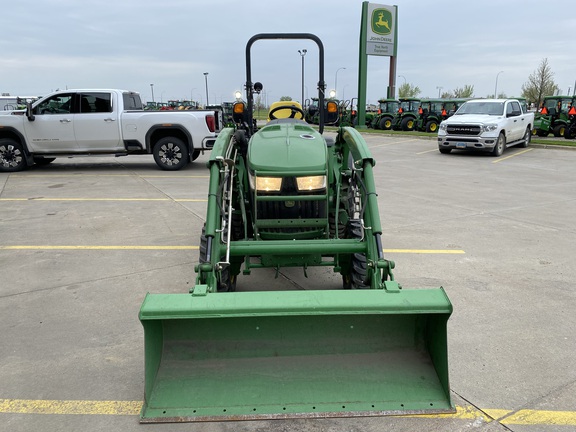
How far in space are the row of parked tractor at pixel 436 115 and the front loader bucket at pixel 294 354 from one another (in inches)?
847

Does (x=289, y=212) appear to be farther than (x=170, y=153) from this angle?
No

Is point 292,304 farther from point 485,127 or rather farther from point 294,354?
point 485,127

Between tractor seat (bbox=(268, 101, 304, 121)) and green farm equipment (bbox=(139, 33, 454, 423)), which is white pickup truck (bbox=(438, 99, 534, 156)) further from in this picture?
green farm equipment (bbox=(139, 33, 454, 423))

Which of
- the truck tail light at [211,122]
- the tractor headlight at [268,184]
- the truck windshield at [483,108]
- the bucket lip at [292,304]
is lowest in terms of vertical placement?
the bucket lip at [292,304]

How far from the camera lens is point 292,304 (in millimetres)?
2713

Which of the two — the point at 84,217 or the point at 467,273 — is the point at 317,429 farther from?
the point at 84,217

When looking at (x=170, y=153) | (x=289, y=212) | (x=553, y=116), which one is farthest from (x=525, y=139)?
(x=289, y=212)

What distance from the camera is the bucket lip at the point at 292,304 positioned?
2672 mm

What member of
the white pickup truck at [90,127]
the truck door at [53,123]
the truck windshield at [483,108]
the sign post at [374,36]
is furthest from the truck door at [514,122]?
the sign post at [374,36]

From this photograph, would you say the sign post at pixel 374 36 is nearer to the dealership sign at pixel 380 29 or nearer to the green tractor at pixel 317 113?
the dealership sign at pixel 380 29

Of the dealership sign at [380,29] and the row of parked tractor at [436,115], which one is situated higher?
the dealership sign at [380,29]

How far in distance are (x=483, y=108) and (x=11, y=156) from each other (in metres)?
14.7

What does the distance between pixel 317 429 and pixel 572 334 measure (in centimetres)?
235

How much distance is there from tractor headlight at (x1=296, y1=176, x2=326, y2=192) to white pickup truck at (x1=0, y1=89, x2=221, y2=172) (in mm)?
8493
